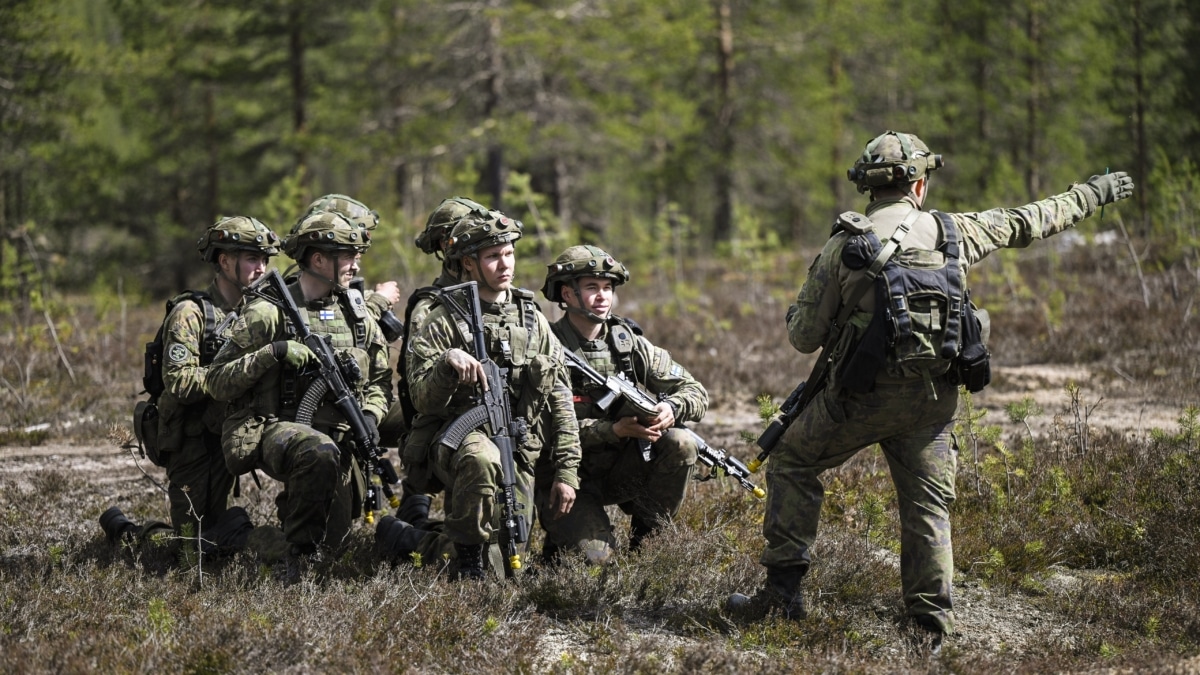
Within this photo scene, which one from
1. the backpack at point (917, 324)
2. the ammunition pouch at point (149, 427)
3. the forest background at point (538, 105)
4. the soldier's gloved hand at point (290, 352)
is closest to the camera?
the backpack at point (917, 324)

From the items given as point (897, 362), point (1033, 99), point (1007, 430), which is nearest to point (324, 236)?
point (897, 362)

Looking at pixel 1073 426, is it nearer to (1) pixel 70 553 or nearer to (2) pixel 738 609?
(2) pixel 738 609

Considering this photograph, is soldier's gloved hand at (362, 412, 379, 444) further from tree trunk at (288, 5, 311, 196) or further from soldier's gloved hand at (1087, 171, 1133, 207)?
tree trunk at (288, 5, 311, 196)

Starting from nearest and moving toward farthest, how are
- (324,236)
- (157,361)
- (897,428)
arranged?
(897,428), (324,236), (157,361)

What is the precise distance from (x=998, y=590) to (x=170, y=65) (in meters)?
21.8

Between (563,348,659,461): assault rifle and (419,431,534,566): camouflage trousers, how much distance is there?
0.69m

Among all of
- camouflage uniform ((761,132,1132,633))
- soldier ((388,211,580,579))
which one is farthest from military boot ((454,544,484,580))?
camouflage uniform ((761,132,1132,633))

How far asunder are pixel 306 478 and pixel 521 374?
129cm

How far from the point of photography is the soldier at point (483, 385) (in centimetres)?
565

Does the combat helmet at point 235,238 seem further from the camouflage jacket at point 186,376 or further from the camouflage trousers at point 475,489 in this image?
the camouflage trousers at point 475,489

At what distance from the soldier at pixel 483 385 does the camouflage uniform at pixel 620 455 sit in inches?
12.6

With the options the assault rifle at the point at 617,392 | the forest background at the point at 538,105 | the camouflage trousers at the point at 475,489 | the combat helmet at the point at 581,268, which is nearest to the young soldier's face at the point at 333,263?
the combat helmet at the point at 581,268

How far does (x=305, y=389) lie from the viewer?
250 inches

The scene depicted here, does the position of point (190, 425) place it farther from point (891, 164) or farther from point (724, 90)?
point (724, 90)
